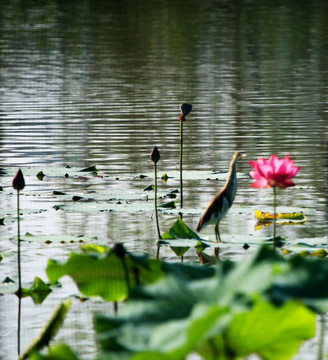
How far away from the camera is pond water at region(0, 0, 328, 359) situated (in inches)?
216

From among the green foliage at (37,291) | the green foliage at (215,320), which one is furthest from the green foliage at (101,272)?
the green foliage at (37,291)

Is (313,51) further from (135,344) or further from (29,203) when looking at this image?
(135,344)

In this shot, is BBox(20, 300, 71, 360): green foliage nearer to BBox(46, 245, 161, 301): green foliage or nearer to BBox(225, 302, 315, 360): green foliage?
BBox(46, 245, 161, 301): green foliage

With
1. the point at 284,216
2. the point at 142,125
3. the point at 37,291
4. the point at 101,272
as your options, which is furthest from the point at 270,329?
the point at 142,125

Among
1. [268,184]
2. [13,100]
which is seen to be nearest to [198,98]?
[13,100]

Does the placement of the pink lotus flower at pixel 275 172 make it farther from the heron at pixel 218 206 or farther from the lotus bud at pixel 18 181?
the heron at pixel 218 206

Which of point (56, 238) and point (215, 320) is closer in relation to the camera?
point (215, 320)

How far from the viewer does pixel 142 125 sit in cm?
1070

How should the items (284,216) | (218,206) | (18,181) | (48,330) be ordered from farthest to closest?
(284,216) < (218,206) < (18,181) < (48,330)

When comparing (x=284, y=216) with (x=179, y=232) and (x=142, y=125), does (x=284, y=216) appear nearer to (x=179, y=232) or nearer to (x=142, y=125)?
(x=179, y=232)

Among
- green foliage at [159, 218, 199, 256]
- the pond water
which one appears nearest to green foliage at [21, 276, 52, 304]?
the pond water

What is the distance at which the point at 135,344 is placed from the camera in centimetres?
169

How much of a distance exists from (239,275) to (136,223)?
4134 millimetres

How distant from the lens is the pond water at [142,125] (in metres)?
5.50
